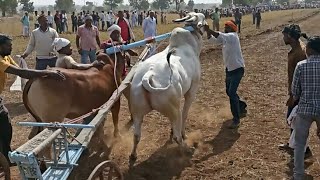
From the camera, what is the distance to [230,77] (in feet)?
25.2

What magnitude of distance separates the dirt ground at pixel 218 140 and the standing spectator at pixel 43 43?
1.11m

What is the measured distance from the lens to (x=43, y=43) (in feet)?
28.8

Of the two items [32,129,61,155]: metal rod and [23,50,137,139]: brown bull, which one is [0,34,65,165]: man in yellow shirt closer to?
[23,50,137,139]: brown bull

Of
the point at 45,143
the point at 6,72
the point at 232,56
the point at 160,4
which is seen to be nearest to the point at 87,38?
the point at 232,56

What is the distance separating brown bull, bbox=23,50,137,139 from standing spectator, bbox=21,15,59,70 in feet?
8.69

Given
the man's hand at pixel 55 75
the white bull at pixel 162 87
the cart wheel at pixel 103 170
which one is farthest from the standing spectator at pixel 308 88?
the man's hand at pixel 55 75

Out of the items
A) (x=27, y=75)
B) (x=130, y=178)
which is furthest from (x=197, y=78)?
(x=27, y=75)

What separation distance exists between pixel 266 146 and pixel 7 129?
372 centimetres

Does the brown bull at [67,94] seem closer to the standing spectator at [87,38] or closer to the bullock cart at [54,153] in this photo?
the bullock cart at [54,153]

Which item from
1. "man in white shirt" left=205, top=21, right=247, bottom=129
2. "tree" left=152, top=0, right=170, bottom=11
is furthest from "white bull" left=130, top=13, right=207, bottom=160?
"tree" left=152, top=0, right=170, bottom=11

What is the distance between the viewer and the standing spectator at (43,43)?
8758 mm

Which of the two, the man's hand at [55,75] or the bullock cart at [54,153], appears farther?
the man's hand at [55,75]

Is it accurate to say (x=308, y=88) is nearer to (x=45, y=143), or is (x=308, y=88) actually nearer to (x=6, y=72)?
(x=45, y=143)

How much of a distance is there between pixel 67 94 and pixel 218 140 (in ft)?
8.78
